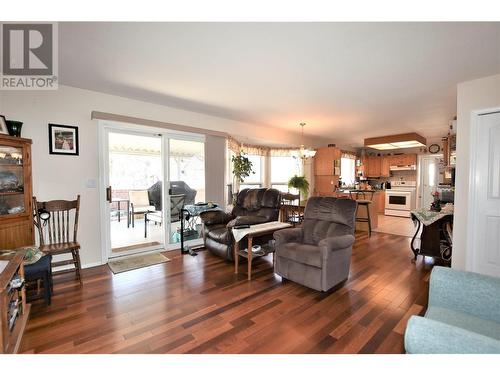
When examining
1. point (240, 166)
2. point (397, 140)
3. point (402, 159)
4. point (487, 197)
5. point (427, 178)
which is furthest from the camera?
point (402, 159)

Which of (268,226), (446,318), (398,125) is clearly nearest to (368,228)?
(398,125)

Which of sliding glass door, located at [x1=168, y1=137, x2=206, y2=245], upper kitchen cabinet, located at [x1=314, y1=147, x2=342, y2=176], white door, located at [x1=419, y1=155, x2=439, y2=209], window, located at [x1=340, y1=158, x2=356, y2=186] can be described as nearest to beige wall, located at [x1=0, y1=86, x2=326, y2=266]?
sliding glass door, located at [x1=168, y1=137, x2=206, y2=245]

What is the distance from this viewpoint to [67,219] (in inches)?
116

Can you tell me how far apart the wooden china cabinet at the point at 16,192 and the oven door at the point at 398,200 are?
8.57m

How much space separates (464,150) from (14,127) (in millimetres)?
5242

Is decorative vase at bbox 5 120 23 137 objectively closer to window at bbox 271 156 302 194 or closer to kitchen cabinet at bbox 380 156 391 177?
window at bbox 271 156 302 194

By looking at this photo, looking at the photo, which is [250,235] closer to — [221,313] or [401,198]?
[221,313]

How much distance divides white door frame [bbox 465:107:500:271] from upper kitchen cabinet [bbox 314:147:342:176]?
383cm

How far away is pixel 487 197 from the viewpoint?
271cm

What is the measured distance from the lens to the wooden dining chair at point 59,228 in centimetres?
269

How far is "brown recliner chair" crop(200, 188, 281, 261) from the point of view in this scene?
329 cm
